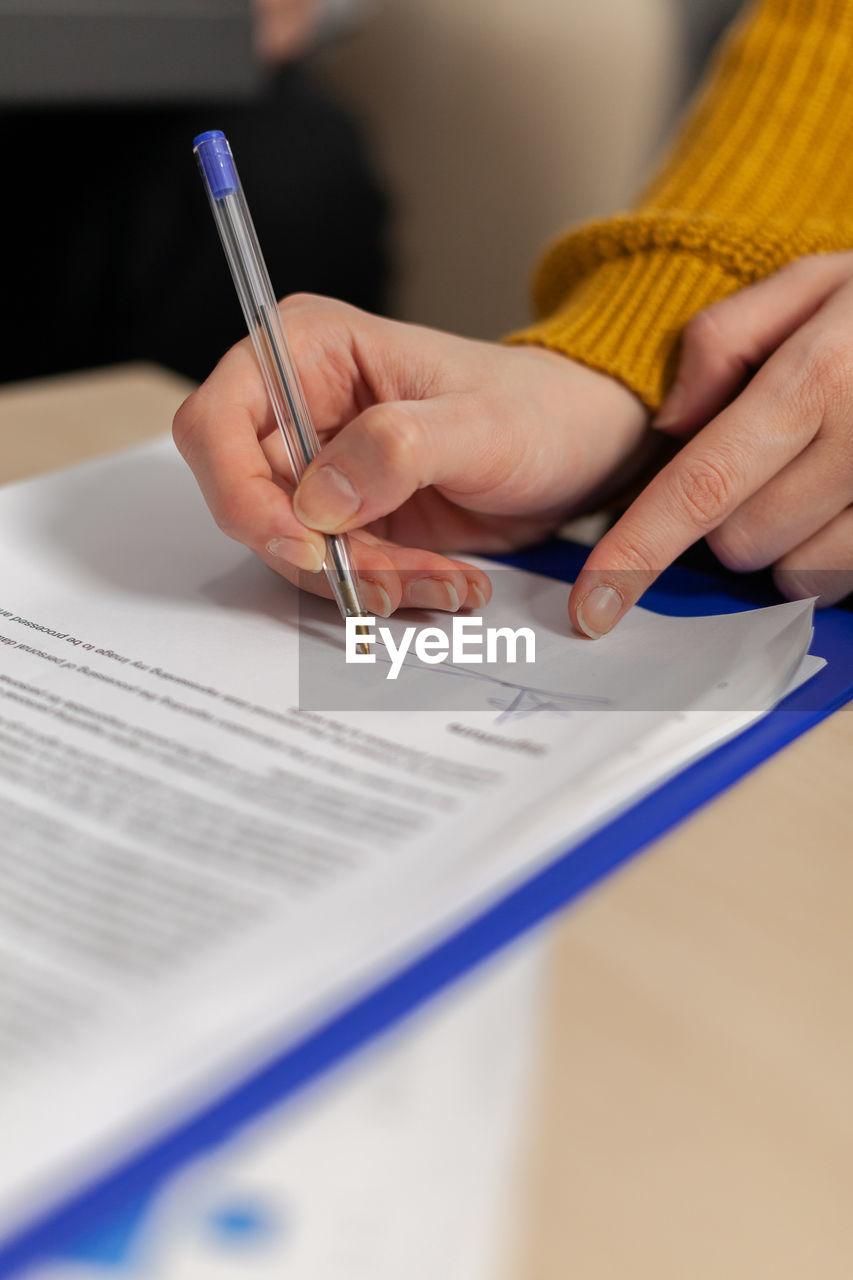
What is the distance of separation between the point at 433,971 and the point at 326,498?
0.17 m

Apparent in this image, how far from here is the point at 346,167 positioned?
3.82ft

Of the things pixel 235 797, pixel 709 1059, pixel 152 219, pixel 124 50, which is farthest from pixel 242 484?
pixel 152 219

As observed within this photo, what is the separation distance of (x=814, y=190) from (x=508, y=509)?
0.92 ft

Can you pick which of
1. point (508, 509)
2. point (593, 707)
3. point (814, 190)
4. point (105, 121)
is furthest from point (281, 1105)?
point (105, 121)

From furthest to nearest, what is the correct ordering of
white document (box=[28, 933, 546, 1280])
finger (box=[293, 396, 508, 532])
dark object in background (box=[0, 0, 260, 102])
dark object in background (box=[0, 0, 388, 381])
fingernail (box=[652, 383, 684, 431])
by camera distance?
dark object in background (box=[0, 0, 388, 381]) < dark object in background (box=[0, 0, 260, 102]) < fingernail (box=[652, 383, 684, 431]) < finger (box=[293, 396, 508, 532]) < white document (box=[28, 933, 546, 1280])

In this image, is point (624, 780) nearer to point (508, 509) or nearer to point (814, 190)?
point (508, 509)

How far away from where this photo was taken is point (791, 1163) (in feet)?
0.68

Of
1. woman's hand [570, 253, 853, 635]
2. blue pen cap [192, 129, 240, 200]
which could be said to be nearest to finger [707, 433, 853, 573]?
woman's hand [570, 253, 853, 635]

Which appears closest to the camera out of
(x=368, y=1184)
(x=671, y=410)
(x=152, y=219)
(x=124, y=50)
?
(x=368, y=1184)

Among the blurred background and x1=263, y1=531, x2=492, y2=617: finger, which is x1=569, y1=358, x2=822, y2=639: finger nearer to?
x1=263, y1=531, x2=492, y2=617: finger

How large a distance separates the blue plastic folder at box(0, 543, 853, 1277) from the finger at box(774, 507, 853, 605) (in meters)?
0.03

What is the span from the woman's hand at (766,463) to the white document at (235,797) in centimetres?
3

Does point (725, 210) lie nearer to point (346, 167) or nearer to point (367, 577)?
point (367, 577)

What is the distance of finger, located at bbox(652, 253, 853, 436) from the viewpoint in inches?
17.3
